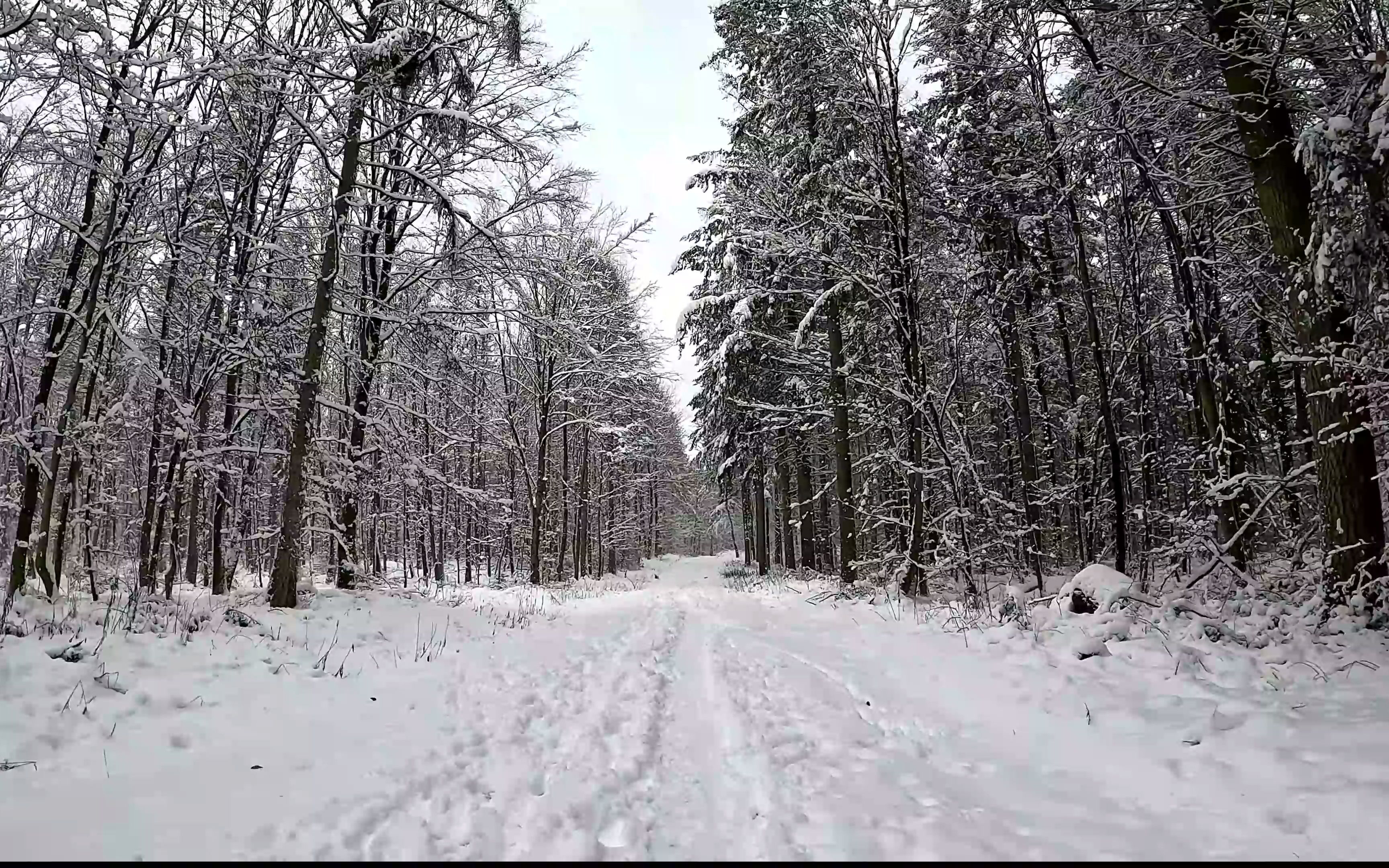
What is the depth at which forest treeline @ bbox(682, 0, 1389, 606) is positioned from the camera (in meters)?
5.46

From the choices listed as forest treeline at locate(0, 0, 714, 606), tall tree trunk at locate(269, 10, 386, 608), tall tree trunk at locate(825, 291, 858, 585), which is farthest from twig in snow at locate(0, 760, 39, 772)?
tall tree trunk at locate(825, 291, 858, 585)

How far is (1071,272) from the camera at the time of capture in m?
12.6

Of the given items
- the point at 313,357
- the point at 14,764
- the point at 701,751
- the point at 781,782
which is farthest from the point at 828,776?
the point at 313,357

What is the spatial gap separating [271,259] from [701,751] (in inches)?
408

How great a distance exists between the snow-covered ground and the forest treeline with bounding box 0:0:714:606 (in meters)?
3.54

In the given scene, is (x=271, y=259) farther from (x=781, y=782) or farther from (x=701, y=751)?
(x=781, y=782)

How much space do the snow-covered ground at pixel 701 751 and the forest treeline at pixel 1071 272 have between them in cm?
241

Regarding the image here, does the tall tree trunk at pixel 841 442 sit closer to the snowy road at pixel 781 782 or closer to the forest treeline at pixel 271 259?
the forest treeline at pixel 271 259

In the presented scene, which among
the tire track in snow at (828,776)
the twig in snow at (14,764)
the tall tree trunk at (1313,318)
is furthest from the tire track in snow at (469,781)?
the tall tree trunk at (1313,318)

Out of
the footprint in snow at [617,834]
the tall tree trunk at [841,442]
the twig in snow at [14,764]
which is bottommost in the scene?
the footprint in snow at [617,834]

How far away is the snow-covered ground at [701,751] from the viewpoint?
2.81 meters

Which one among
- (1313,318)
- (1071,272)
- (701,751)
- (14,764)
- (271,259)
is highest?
(1071,272)

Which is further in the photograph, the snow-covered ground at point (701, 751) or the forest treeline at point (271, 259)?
the forest treeline at point (271, 259)

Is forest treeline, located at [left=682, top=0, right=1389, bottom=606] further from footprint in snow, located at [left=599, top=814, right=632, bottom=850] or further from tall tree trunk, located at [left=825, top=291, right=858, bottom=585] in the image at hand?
footprint in snow, located at [left=599, top=814, right=632, bottom=850]
